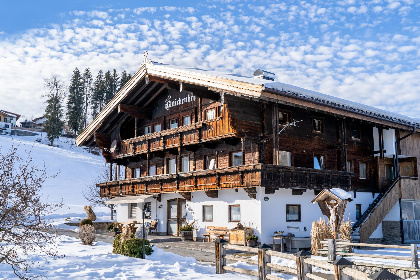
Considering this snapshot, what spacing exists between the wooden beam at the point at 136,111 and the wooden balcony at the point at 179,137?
1.92 meters

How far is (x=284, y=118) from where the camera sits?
80.7 feet

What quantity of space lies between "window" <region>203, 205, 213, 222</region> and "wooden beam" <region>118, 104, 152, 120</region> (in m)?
8.76

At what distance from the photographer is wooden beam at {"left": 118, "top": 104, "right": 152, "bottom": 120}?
3074 cm

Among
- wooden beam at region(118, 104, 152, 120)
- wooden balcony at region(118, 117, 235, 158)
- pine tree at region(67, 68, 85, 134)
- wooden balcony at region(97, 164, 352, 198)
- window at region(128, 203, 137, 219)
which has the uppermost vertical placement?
pine tree at region(67, 68, 85, 134)

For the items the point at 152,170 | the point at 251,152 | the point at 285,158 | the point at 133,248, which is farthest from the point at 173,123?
the point at 133,248

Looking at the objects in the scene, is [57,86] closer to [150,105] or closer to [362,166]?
[150,105]

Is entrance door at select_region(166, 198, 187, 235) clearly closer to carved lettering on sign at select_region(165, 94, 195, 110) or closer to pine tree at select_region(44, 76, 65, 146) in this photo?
carved lettering on sign at select_region(165, 94, 195, 110)

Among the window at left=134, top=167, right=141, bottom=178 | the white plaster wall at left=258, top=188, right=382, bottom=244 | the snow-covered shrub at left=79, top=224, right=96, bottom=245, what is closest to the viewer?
A: the snow-covered shrub at left=79, top=224, right=96, bottom=245

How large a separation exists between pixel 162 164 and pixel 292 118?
10.1m

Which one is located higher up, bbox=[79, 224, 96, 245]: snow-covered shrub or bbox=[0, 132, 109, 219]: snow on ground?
bbox=[0, 132, 109, 219]: snow on ground

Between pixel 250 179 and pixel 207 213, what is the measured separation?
5416mm

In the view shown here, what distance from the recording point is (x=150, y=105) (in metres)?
31.9

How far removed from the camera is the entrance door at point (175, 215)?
2838 cm

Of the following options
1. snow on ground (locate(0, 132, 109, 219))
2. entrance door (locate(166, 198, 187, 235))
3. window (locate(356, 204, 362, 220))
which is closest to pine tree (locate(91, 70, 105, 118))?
snow on ground (locate(0, 132, 109, 219))
